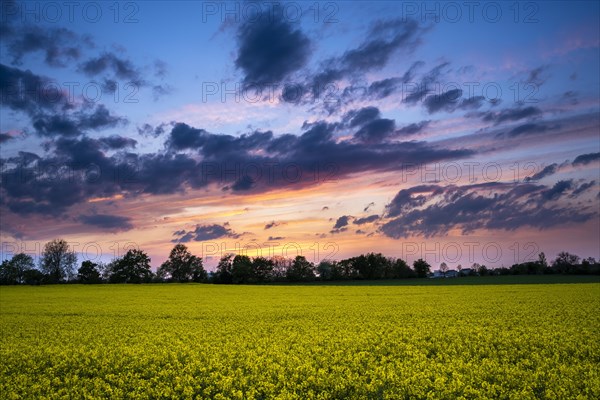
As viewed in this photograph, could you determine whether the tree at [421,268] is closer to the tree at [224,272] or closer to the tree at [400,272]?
the tree at [400,272]

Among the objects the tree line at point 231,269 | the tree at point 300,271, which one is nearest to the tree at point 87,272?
the tree line at point 231,269

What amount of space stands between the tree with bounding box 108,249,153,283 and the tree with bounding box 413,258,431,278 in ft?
303

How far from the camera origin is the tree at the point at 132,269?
116175 mm

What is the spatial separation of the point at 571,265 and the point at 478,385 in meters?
155

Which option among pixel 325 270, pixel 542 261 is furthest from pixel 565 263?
pixel 325 270

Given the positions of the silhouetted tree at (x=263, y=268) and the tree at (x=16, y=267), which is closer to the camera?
the tree at (x=16, y=267)

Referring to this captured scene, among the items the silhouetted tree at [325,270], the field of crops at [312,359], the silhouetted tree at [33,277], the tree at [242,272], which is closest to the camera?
the field of crops at [312,359]

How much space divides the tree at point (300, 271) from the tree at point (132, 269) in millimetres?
44892

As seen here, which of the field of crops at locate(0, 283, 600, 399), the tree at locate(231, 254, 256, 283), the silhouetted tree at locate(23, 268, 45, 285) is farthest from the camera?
the tree at locate(231, 254, 256, 283)

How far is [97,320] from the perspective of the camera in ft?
106

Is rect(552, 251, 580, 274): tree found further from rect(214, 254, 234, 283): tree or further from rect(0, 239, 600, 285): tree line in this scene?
rect(214, 254, 234, 283): tree

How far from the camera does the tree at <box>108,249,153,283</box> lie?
116 metres

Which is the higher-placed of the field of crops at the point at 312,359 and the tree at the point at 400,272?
the field of crops at the point at 312,359

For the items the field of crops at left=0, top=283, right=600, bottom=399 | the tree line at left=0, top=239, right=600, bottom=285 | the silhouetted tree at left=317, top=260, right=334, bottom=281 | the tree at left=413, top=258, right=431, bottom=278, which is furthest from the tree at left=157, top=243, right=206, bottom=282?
the field of crops at left=0, top=283, right=600, bottom=399
